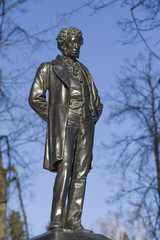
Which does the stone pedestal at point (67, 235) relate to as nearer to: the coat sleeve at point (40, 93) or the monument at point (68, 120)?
the monument at point (68, 120)

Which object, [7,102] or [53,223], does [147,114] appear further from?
[53,223]

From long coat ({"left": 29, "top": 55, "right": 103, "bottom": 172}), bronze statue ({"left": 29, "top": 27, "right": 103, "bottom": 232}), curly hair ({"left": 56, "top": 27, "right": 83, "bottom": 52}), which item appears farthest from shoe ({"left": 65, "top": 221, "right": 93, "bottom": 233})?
curly hair ({"left": 56, "top": 27, "right": 83, "bottom": 52})

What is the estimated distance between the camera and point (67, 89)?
21.3 feet

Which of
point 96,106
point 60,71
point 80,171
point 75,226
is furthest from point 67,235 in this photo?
point 60,71

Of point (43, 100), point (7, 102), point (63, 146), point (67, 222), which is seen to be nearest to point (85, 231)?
point (67, 222)

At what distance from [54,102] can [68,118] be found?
0.27 meters

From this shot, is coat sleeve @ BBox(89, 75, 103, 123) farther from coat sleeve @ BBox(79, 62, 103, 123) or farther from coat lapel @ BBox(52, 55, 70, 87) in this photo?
coat lapel @ BBox(52, 55, 70, 87)

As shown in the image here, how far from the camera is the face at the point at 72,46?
670 centimetres

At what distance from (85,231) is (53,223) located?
361 millimetres

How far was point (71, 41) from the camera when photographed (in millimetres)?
6703

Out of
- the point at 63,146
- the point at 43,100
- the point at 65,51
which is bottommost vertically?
the point at 63,146

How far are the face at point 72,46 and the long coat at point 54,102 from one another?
6.2 inches

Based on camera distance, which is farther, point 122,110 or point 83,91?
point 122,110

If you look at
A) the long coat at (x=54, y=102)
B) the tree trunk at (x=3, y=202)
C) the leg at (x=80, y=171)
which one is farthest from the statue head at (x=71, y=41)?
the tree trunk at (x=3, y=202)
